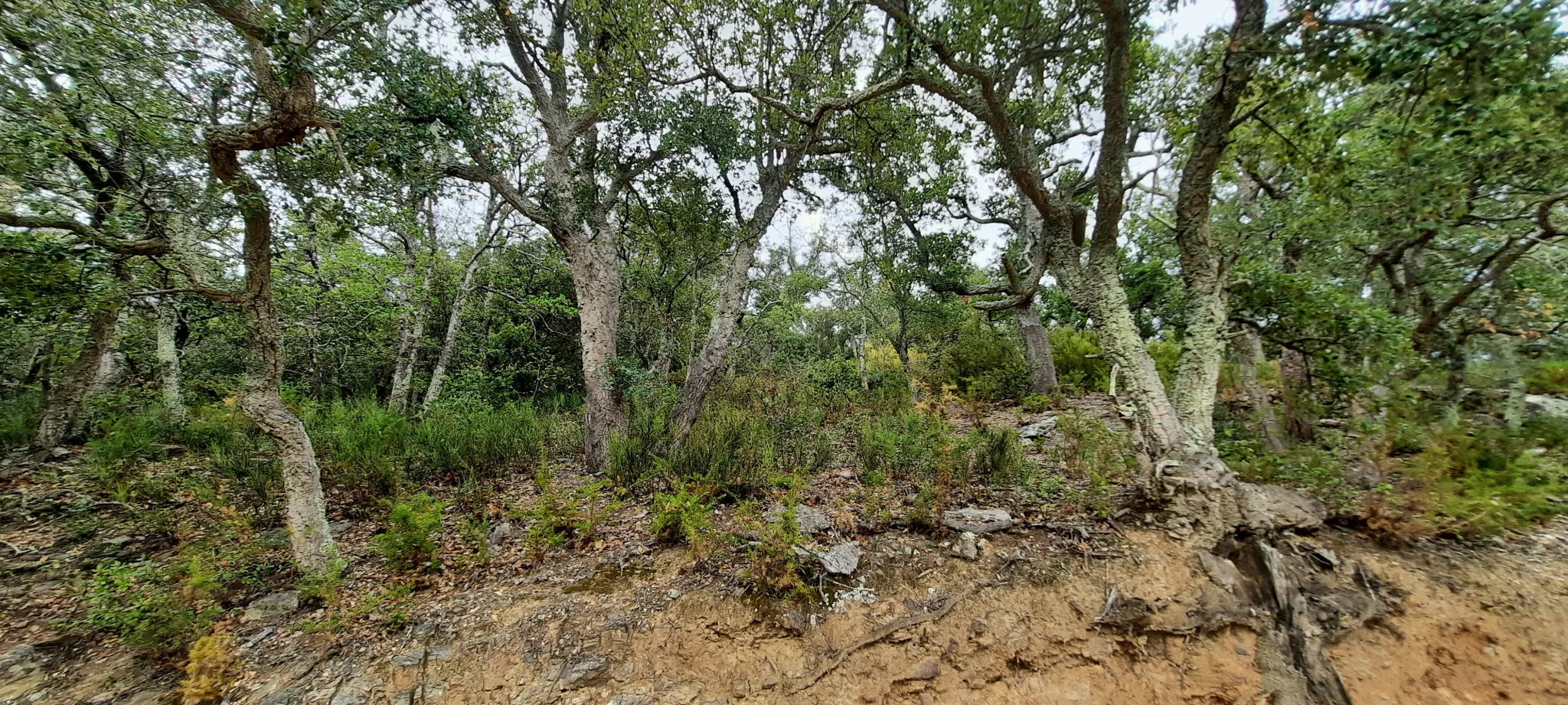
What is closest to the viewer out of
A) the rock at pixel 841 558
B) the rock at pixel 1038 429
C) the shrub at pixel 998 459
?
the rock at pixel 841 558

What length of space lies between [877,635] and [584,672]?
1.87 meters

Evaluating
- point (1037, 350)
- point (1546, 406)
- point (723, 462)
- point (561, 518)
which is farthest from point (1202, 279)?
point (561, 518)

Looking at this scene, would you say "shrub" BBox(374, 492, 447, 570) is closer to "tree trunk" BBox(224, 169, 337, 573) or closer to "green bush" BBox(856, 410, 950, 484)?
"tree trunk" BBox(224, 169, 337, 573)

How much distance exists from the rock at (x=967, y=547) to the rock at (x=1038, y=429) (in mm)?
2741

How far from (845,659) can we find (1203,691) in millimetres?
2176

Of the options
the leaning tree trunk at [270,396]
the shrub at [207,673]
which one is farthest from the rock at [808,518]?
the shrub at [207,673]

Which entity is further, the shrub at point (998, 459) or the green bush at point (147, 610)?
the shrub at point (998, 459)

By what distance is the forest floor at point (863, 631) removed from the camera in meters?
2.80

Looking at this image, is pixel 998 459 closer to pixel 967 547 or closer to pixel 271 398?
pixel 967 547

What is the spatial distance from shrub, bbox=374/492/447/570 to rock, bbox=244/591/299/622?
20.9 inches

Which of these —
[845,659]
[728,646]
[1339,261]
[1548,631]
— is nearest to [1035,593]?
[845,659]

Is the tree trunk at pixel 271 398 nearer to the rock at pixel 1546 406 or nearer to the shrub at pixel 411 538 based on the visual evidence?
the shrub at pixel 411 538

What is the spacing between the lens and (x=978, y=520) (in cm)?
410

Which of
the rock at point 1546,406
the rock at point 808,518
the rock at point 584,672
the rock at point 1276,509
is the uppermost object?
the rock at point 1546,406
